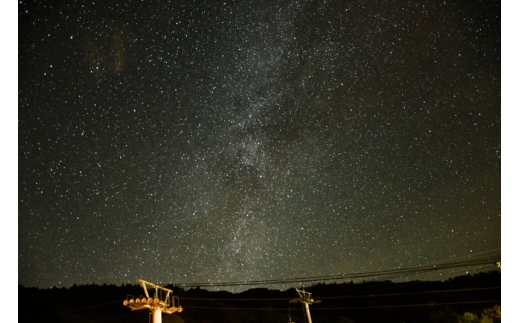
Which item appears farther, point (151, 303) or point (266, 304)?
point (266, 304)

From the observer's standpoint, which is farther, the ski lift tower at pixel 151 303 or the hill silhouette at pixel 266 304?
the hill silhouette at pixel 266 304

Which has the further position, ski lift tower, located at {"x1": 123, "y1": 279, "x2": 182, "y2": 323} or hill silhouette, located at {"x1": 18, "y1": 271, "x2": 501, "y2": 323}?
hill silhouette, located at {"x1": 18, "y1": 271, "x2": 501, "y2": 323}

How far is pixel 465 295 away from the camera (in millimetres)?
36938

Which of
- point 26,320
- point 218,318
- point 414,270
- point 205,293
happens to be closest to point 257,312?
point 218,318

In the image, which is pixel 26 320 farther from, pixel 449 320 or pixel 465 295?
pixel 465 295

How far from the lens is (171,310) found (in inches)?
789

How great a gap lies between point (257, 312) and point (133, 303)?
2753 cm

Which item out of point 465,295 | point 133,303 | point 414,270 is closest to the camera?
point 133,303

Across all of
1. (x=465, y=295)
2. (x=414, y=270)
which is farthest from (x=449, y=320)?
(x=414, y=270)

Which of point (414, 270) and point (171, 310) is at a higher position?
point (414, 270)
